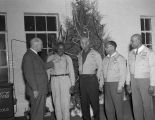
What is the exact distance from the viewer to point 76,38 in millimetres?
6918

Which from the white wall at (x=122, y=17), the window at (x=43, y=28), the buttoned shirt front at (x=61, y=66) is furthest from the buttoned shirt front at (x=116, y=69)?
the white wall at (x=122, y=17)

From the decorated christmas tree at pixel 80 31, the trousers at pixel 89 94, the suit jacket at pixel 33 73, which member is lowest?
the trousers at pixel 89 94

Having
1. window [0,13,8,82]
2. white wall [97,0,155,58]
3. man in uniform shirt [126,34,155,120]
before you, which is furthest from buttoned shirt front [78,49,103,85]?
white wall [97,0,155,58]

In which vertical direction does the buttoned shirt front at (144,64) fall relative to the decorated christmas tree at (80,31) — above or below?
below

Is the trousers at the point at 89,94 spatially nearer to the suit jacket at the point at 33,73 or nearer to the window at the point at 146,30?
the suit jacket at the point at 33,73

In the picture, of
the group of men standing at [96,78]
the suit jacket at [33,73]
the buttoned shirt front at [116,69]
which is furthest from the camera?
the buttoned shirt front at [116,69]

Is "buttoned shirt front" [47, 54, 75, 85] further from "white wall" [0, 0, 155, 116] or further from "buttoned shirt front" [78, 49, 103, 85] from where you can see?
"white wall" [0, 0, 155, 116]

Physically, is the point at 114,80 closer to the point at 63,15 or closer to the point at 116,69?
the point at 116,69

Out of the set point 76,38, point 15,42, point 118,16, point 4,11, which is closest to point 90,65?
point 76,38

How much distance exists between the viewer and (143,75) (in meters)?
4.98

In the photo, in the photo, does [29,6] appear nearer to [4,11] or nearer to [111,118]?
[4,11]

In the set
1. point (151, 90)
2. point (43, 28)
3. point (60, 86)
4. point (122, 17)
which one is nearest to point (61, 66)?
point (60, 86)

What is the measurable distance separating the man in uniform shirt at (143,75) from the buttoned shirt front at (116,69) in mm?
218

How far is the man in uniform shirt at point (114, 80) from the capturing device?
17.3 ft
